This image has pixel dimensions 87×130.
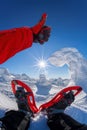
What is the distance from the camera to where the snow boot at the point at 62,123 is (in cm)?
613

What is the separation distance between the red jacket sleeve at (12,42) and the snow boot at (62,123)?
2.41 meters

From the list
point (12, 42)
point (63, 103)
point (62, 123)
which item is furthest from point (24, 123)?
point (12, 42)

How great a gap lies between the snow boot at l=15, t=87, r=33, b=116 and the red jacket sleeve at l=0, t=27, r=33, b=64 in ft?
12.1

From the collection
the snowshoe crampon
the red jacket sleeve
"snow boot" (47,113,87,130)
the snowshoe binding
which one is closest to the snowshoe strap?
"snow boot" (47,113,87,130)

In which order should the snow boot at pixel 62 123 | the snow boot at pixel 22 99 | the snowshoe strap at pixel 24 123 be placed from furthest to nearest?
the snow boot at pixel 22 99
the snowshoe strap at pixel 24 123
the snow boot at pixel 62 123

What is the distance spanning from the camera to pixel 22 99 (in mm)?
8297

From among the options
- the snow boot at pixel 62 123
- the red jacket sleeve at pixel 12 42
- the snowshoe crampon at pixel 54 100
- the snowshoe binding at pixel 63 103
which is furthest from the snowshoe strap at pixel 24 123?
the red jacket sleeve at pixel 12 42

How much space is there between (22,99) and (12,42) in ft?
13.8

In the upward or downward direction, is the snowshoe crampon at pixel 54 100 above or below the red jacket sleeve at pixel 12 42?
below

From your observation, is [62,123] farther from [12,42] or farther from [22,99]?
[12,42]

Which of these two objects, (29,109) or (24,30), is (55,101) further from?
(24,30)

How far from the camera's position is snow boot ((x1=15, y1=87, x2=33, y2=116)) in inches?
316

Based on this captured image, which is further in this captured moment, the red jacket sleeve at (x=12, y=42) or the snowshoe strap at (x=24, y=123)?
the snowshoe strap at (x=24, y=123)

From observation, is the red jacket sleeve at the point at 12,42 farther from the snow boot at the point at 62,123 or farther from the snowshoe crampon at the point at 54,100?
the snowshoe crampon at the point at 54,100
